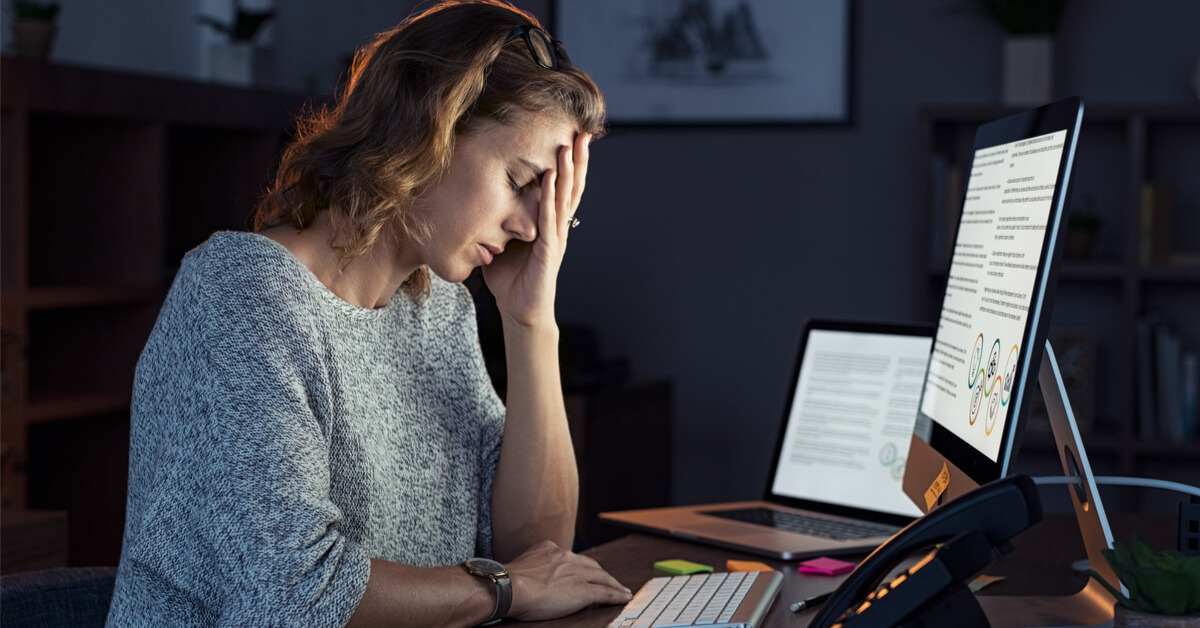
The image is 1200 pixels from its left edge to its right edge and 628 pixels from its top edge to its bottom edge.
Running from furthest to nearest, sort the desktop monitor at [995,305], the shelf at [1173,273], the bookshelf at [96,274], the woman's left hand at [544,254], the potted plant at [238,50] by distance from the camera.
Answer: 1. the potted plant at [238,50]
2. the shelf at [1173,273]
3. the bookshelf at [96,274]
4. the woman's left hand at [544,254]
5. the desktop monitor at [995,305]

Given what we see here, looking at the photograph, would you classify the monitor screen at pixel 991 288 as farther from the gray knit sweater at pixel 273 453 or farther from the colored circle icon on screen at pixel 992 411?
the gray knit sweater at pixel 273 453

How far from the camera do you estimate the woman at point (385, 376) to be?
3.39 feet

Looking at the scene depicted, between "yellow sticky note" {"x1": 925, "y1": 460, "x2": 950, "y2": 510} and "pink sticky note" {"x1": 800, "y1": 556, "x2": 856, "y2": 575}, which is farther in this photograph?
"pink sticky note" {"x1": 800, "y1": 556, "x2": 856, "y2": 575}

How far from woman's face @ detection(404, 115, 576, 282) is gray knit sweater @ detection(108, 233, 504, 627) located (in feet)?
0.42

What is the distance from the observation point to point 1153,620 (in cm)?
80

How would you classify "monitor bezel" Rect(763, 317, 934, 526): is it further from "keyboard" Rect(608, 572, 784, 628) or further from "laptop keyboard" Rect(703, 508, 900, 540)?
"keyboard" Rect(608, 572, 784, 628)

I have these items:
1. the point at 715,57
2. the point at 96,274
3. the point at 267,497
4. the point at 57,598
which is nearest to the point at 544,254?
the point at 267,497

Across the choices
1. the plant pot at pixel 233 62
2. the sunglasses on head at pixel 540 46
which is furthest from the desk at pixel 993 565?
the plant pot at pixel 233 62

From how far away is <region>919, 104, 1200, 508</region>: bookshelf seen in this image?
318 cm

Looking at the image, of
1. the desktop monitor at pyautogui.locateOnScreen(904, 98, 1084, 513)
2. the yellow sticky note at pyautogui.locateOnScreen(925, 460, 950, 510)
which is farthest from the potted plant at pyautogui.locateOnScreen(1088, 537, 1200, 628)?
the yellow sticky note at pyautogui.locateOnScreen(925, 460, 950, 510)

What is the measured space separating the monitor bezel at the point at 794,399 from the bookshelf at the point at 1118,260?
5.67 feet

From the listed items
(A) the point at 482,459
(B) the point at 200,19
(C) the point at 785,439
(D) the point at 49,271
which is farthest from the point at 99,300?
(C) the point at 785,439

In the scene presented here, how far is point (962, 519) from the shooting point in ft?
2.69

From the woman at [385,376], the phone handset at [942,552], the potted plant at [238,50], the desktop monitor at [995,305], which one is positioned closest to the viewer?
the phone handset at [942,552]
